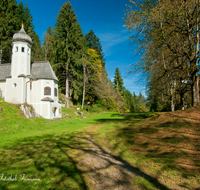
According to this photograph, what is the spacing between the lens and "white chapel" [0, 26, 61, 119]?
18.6m

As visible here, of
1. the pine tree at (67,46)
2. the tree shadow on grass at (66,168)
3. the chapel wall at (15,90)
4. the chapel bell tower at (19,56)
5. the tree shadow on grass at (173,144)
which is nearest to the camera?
the tree shadow on grass at (66,168)

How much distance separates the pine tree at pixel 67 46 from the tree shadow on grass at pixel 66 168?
75.0 ft

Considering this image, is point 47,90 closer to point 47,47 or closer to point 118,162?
point 118,162

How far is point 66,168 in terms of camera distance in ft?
14.9

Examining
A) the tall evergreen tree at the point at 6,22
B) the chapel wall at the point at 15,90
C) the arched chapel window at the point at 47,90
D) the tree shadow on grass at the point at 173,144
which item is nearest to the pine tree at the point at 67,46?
the arched chapel window at the point at 47,90

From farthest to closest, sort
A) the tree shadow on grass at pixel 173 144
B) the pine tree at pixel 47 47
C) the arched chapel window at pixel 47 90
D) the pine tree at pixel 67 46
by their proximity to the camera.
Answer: the pine tree at pixel 47 47 < the pine tree at pixel 67 46 < the arched chapel window at pixel 47 90 < the tree shadow on grass at pixel 173 144

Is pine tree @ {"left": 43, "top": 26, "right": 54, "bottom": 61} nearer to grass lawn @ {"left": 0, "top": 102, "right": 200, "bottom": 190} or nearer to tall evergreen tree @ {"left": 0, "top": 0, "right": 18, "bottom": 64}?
tall evergreen tree @ {"left": 0, "top": 0, "right": 18, "bottom": 64}

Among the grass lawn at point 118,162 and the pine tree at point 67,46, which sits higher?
the pine tree at point 67,46

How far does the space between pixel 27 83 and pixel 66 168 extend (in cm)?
1790

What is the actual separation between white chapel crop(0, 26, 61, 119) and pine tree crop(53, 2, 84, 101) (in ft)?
25.0

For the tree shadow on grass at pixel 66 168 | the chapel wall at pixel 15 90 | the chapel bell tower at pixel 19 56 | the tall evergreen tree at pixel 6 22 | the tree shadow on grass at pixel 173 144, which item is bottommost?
the tree shadow on grass at pixel 66 168

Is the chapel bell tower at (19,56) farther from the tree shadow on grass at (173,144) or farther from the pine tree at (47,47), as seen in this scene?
the pine tree at (47,47)

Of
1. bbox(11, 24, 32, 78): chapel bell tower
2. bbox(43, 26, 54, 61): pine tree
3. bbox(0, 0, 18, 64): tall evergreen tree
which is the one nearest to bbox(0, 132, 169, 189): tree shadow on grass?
bbox(11, 24, 32, 78): chapel bell tower

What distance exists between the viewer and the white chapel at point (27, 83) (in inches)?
732
